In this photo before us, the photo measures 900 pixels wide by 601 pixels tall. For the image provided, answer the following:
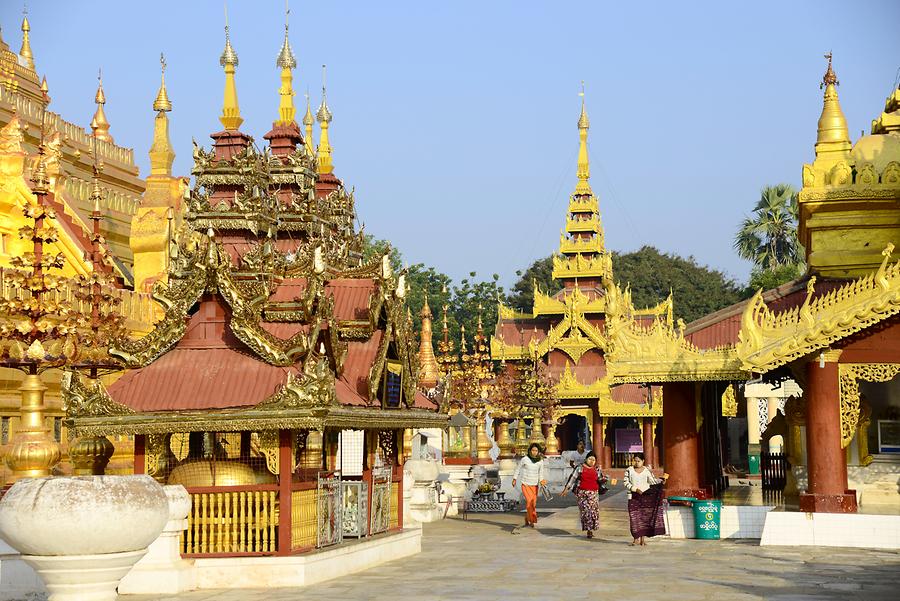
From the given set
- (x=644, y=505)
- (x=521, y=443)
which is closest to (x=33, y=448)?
(x=644, y=505)

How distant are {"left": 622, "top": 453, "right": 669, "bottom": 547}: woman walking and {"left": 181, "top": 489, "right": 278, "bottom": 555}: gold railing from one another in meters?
6.77

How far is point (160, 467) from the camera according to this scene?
1706 centimetres

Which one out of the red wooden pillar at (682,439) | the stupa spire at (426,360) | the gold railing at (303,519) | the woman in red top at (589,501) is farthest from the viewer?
the stupa spire at (426,360)

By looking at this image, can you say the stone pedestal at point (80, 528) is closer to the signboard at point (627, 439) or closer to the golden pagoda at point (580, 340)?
the golden pagoda at point (580, 340)

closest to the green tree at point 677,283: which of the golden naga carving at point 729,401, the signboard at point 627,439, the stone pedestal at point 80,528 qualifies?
the signboard at point 627,439

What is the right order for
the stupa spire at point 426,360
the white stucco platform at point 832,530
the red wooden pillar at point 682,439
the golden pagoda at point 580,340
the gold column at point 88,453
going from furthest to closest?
the golden pagoda at point 580,340
the stupa spire at point 426,360
the red wooden pillar at point 682,439
the white stucco platform at point 832,530
the gold column at point 88,453

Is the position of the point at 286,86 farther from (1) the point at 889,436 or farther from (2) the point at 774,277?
(2) the point at 774,277

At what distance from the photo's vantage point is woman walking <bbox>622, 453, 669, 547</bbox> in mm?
20719

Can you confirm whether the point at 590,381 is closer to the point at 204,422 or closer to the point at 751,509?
the point at 751,509

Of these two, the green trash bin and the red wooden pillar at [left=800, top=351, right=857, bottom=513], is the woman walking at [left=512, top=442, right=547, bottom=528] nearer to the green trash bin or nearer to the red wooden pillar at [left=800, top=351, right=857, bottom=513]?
the green trash bin

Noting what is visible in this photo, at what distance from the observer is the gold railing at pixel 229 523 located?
15.9 meters

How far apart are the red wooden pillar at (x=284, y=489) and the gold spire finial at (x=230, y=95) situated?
360 inches

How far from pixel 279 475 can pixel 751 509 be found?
878 cm

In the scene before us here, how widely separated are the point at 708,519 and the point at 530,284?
82.1m
